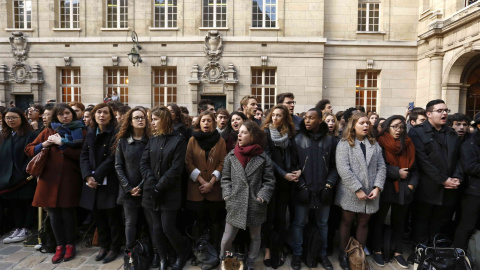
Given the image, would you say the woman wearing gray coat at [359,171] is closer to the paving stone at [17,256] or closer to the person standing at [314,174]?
the person standing at [314,174]

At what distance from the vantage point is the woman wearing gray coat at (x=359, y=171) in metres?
3.83

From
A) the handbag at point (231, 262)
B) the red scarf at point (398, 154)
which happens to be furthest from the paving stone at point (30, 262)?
the red scarf at point (398, 154)

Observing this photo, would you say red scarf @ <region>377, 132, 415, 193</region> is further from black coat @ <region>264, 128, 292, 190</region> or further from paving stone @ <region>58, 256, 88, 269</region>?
paving stone @ <region>58, 256, 88, 269</region>

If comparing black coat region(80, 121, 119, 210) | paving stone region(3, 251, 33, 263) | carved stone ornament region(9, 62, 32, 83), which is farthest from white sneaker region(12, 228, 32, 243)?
carved stone ornament region(9, 62, 32, 83)

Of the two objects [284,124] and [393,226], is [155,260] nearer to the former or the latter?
[284,124]

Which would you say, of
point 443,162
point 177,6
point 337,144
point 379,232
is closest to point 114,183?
point 337,144

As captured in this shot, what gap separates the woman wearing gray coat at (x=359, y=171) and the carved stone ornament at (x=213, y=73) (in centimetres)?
1107

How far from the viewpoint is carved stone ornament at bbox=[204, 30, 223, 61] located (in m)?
14.2

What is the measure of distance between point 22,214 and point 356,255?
5776 mm

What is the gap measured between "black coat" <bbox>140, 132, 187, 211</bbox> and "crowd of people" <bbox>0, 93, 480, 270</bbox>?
15 millimetres

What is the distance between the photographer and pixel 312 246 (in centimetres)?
406

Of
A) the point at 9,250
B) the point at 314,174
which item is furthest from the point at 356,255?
the point at 9,250

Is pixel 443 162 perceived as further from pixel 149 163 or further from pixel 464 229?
pixel 149 163

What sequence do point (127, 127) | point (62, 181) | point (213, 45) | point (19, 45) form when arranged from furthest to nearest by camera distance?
point (19, 45), point (213, 45), point (62, 181), point (127, 127)
